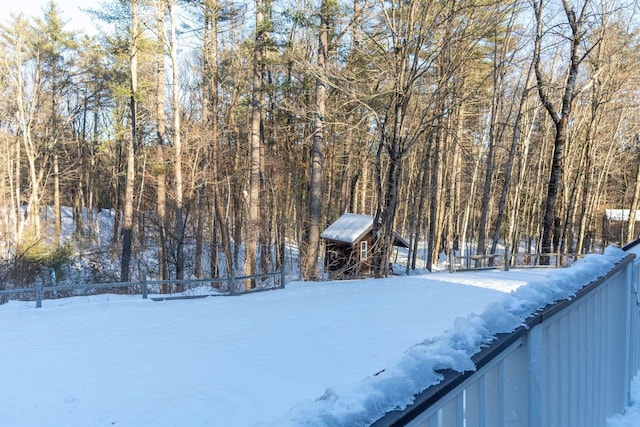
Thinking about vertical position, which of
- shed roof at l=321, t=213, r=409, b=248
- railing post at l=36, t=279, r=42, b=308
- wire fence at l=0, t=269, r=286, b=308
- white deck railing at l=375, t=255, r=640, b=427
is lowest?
wire fence at l=0, t=269, r=286, b=308

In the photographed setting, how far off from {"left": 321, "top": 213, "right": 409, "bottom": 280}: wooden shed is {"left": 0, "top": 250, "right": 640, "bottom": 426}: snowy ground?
7129mm

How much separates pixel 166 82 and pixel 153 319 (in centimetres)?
1369

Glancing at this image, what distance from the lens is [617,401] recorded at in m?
3.13

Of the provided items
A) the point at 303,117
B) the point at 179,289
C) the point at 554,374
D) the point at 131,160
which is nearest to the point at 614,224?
the point at 303,117

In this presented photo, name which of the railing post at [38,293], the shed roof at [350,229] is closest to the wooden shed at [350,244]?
the shed roof at [350,229]

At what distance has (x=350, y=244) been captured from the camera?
62.0ft

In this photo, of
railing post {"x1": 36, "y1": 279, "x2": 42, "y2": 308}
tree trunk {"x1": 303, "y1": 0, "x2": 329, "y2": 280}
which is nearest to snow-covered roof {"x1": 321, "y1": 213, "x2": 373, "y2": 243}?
tree trunk {"x1": 303, "y1": 0, "x2": 329, "y2": 280}

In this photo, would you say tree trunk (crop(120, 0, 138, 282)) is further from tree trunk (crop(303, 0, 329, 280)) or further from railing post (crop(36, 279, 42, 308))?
tree trunk (crop(303, 0, 329, 280))

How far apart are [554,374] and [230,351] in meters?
5.66

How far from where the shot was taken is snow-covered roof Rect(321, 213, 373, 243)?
739 inches

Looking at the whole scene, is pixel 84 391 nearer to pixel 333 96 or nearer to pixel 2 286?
pixel 2 286

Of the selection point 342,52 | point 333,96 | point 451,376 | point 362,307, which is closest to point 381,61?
point 342,52

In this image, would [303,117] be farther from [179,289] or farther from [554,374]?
[554,374]

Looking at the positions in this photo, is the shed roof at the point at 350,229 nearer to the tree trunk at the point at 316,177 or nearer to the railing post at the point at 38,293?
the tree trunk at the point at 316,177
